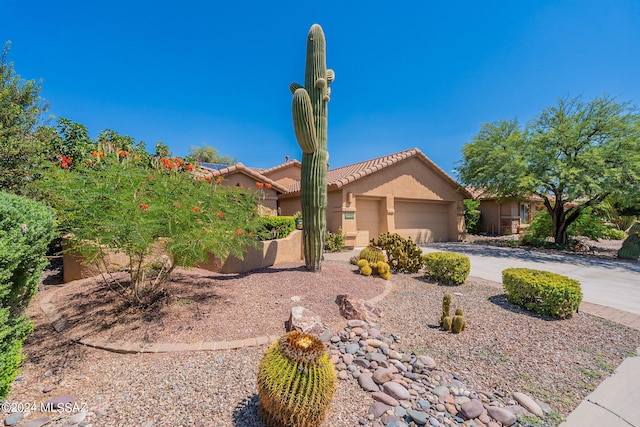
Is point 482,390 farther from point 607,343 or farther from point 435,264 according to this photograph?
point 435,264

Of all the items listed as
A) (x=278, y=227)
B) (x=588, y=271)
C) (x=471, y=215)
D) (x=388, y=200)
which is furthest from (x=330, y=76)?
(x=471, y=215)

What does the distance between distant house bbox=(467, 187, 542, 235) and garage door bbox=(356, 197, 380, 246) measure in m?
10.1

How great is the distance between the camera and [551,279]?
488 centimetres

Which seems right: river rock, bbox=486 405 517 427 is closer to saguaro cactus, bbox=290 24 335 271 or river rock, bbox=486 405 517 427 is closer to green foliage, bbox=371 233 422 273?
saguaro cactus, bbox=290 24 335 271

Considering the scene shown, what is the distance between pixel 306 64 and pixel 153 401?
23.1ft

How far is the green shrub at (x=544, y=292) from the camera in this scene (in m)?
4.48

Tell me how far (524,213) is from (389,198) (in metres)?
15.3

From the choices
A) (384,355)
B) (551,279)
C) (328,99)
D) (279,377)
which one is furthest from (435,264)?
(279,377)

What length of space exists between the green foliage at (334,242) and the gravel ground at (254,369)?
6332mm

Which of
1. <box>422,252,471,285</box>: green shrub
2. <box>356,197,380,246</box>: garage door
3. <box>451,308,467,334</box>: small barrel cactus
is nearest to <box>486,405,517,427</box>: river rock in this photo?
<box>451,308,467,334</box>: small barrel cactus

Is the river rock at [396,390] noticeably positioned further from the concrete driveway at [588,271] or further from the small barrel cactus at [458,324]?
the concrete driveway at [588,271]

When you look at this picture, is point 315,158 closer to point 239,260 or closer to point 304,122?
point 304,122

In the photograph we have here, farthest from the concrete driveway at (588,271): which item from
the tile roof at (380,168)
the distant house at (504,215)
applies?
the distant house at (504,215)

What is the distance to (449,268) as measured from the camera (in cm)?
639
